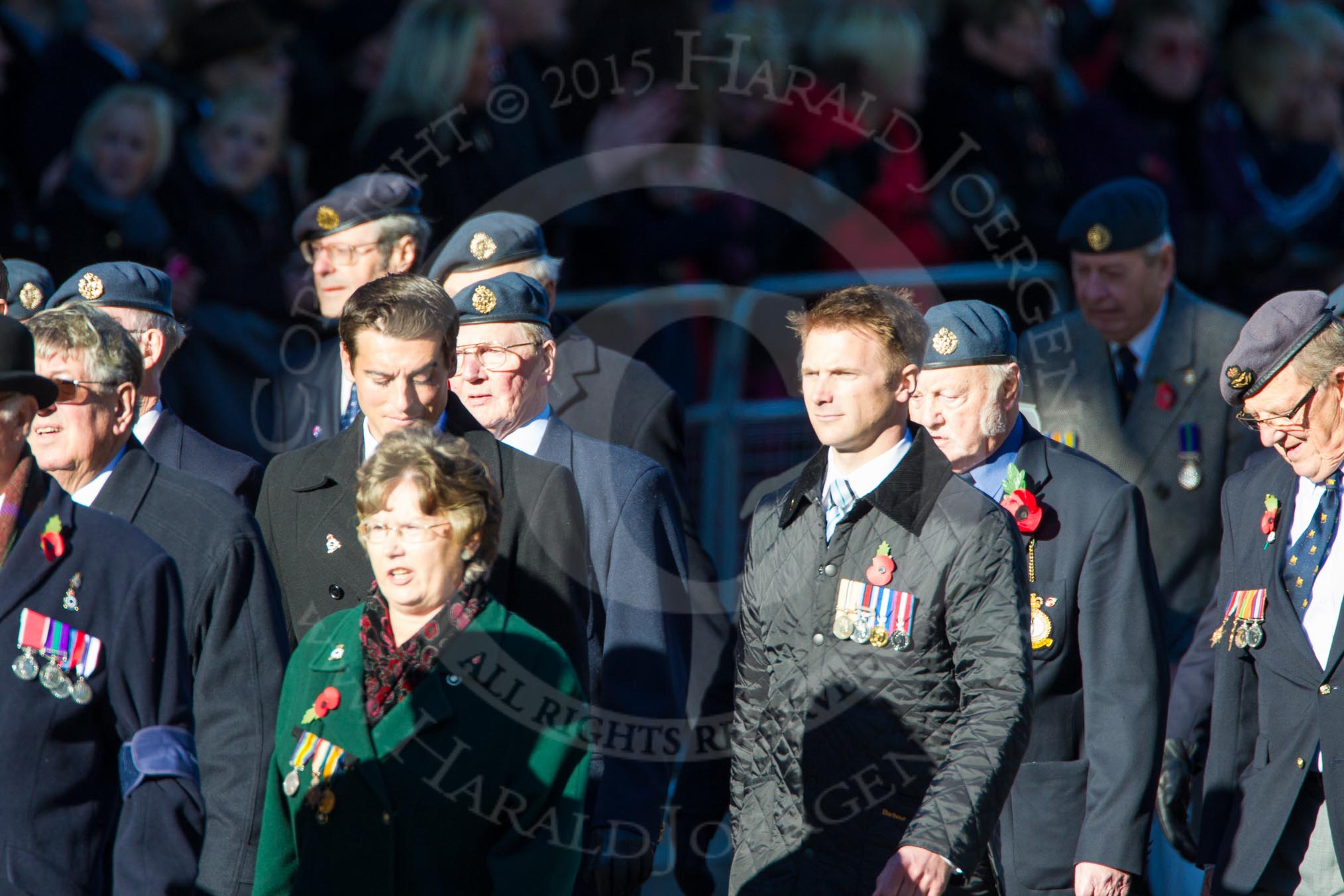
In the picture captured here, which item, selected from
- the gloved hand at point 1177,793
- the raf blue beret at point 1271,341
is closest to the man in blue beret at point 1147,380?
the gloved hand at point 1177,793

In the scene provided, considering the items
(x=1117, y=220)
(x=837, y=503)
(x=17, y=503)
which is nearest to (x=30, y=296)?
(x=17, y=503)

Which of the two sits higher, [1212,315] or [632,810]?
[1212,315]

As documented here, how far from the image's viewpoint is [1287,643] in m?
4.67

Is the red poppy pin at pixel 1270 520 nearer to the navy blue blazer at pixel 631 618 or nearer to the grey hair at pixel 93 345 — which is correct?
the navy blue blazer at pixel 631 618

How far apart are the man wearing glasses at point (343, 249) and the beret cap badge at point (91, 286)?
97cm

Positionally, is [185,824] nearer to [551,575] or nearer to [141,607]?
[141,607]

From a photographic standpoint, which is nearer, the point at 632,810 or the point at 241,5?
the point at 632,810

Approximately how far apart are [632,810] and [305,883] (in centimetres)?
122

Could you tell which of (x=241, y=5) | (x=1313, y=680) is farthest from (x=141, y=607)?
(x=241, y=5)

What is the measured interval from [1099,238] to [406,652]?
3.81 meters

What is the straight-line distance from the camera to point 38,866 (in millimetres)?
3607

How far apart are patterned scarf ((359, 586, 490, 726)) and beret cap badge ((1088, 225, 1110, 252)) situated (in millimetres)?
3657

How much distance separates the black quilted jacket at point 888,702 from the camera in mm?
4090

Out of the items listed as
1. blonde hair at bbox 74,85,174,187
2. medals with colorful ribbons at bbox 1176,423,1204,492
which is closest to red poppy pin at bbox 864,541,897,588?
medals with colorful ribbons at bbox 1176,423,1204,492
